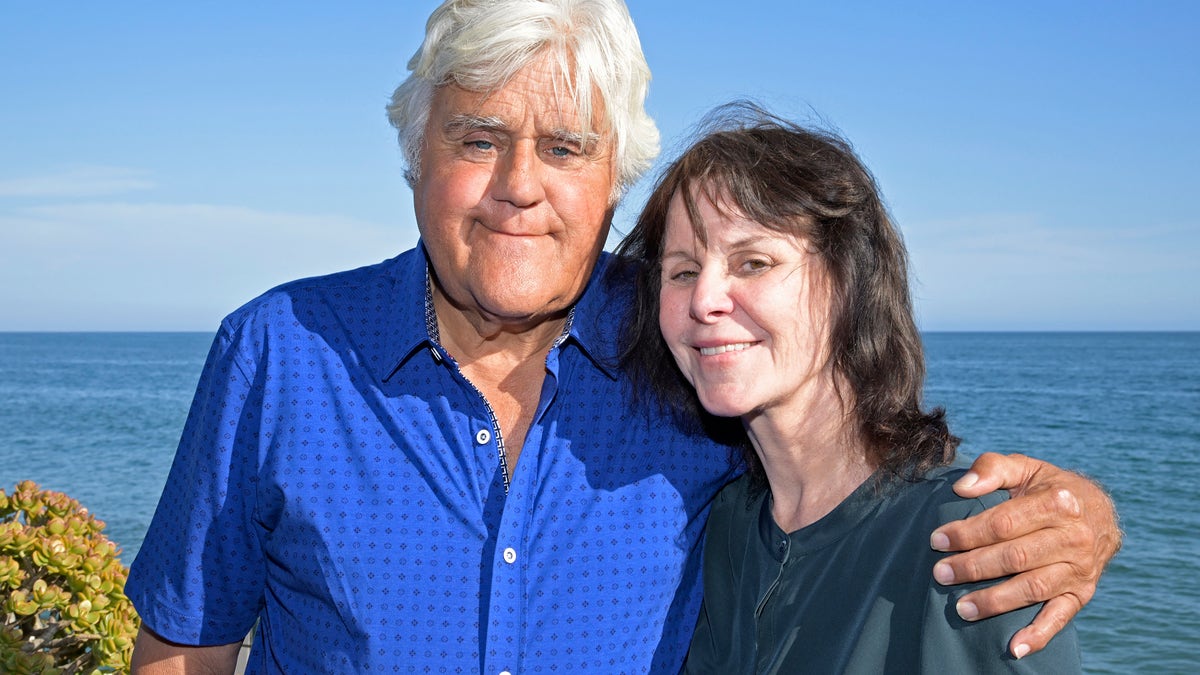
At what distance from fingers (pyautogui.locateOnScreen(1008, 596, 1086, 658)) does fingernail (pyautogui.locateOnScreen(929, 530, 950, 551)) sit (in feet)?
0.65

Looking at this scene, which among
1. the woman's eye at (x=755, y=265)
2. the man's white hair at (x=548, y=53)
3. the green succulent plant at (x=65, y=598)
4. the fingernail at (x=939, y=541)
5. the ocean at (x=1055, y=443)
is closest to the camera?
the fingernail at (x=939, y=541)

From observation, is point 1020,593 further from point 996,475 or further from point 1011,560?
point 996,475

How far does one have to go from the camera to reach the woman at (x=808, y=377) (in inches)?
88.2

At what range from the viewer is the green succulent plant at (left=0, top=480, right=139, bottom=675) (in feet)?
14.0

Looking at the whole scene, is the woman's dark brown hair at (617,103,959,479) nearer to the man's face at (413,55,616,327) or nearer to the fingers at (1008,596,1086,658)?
the man's face at (413,55,616,327)

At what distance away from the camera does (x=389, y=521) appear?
2.39 meters

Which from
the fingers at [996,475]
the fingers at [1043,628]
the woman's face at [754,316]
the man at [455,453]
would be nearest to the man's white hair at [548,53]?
the man at [455,453]

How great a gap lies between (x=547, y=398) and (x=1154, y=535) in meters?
23.2

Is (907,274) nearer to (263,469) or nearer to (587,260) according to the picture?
(587,260)

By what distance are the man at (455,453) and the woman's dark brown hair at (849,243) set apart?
0.86 ft

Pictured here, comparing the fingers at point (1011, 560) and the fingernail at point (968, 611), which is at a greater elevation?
the fingers at point (1011, 560)

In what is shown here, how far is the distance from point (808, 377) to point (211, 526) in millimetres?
1408

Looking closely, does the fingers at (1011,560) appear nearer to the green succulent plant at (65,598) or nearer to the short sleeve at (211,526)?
the short sleeve at (211,526)

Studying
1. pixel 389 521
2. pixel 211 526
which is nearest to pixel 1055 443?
pixel 389 521
